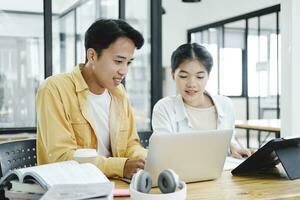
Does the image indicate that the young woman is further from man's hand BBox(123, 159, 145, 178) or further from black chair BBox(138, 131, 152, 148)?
man's hand BBox(123, 159, 145, 178)

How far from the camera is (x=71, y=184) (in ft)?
3.08

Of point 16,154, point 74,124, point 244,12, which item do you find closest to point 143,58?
point 74,124

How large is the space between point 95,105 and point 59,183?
788 millimetres

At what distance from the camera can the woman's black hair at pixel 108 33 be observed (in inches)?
64.4

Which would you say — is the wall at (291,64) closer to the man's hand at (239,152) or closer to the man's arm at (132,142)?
the man's hand at (239,152)

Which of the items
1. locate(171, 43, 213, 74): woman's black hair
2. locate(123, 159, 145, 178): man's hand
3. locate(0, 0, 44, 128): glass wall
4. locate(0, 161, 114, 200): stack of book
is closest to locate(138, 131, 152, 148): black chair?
locate(171, 43, 213, 74): woman's black hair

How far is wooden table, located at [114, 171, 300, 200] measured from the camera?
3.75ft

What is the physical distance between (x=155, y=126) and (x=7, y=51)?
2.04 meters

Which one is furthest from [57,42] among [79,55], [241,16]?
[241,16]

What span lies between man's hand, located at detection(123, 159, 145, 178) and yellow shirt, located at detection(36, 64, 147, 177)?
0.02 metres

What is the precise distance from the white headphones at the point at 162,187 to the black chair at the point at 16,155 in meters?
0.64

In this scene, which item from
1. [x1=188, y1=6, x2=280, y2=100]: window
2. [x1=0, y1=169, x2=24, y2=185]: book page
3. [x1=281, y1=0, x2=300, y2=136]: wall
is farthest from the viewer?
[x1=188, y1=6, x2=280, y2=100]: window

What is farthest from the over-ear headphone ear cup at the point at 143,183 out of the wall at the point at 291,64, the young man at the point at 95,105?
the wall at the point at 291,64

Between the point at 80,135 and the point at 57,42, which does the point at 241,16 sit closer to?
the point at 57,42
